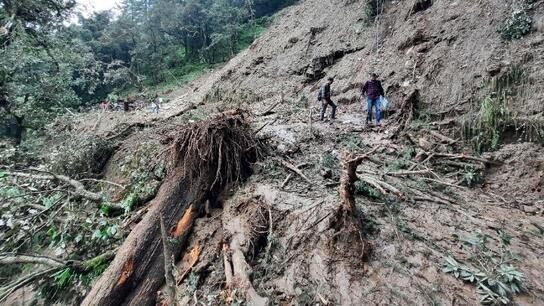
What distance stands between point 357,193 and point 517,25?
229 inches

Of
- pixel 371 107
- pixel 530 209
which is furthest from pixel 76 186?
pixel 530 209

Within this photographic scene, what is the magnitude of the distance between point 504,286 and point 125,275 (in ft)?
12.4

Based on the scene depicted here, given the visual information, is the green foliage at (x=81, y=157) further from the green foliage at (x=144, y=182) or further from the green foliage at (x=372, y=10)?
the green foliage at (x=372, y=10)

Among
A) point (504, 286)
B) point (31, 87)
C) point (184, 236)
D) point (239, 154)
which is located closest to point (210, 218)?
point (184, 236)

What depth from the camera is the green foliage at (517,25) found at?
636 cm

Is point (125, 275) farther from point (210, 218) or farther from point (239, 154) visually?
point (239, 154)

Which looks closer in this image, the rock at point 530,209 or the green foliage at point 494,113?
the rock at point 530,209

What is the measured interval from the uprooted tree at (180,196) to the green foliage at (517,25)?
20.2 feet

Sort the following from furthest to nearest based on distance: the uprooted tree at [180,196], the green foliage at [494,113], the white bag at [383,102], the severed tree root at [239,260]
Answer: the white bag at [383,102] → the green foliage at [494,113] → the uprooted tree at [180,196] → the severed tree root at [239,260]


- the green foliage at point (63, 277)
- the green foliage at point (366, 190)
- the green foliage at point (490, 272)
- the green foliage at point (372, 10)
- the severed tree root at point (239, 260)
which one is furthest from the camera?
the green foliage at point (372, 10)

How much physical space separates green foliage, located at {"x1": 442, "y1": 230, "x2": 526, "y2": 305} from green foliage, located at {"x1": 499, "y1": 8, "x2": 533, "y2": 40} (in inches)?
215

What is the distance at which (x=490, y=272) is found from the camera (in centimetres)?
281

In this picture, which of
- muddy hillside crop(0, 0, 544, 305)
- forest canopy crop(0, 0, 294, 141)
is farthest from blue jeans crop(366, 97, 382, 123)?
forest canopy crop(0, 0, 294, 141)

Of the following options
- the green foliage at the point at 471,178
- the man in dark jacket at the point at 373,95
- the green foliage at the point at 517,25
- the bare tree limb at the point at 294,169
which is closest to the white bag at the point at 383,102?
the man in dark jacket at the point at 373,95
